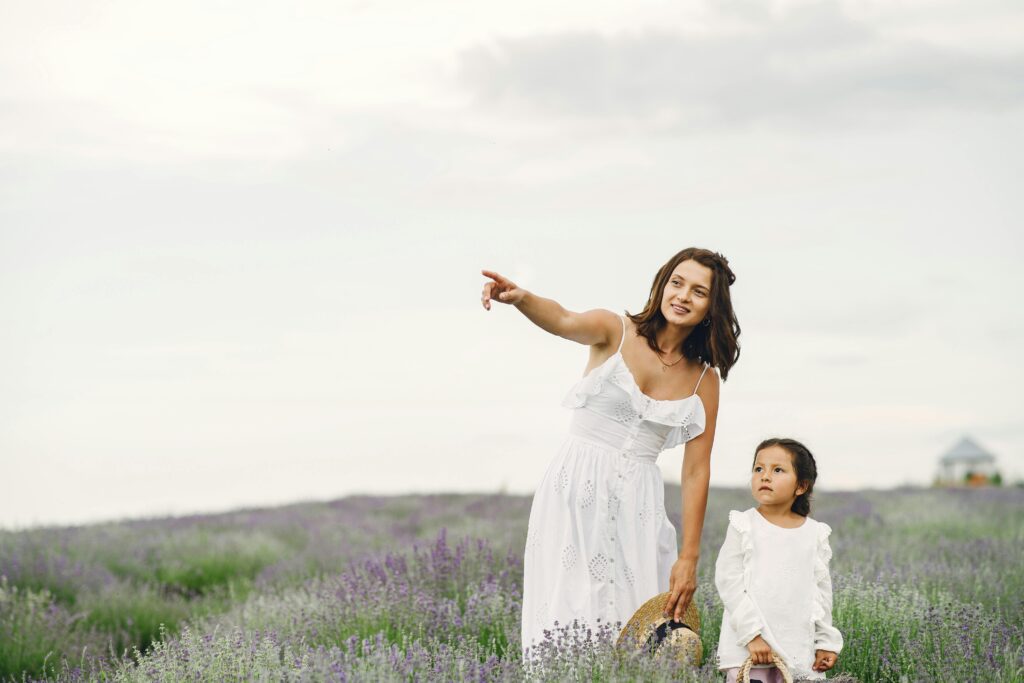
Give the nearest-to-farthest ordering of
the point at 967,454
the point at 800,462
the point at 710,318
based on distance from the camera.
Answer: the point at 800,462 < the point at 710,318 < the point at 967,454

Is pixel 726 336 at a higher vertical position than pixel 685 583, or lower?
higher

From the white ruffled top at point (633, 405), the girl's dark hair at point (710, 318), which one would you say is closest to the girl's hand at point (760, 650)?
the white ruffled top at point (633, 405)

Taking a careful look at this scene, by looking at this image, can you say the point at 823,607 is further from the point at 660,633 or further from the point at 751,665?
the point at 660,633

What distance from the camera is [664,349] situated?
4199mm

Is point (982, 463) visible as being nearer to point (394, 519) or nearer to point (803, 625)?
point (394, 519)

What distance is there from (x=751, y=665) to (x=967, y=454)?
21.5 m

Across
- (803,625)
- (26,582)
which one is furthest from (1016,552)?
(26,582)

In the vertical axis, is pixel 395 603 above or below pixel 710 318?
below

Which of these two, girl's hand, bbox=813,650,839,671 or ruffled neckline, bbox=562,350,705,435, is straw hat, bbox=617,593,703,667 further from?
ruffled neckline, bbox=562,350,705,435

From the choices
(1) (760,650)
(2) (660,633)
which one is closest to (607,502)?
(2) (660,633)

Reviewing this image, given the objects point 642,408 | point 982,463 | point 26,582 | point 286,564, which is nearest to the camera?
point 642,408

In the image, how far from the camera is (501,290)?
151 inches

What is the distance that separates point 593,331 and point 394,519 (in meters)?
8.74

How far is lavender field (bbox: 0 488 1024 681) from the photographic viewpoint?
3.79 metres
